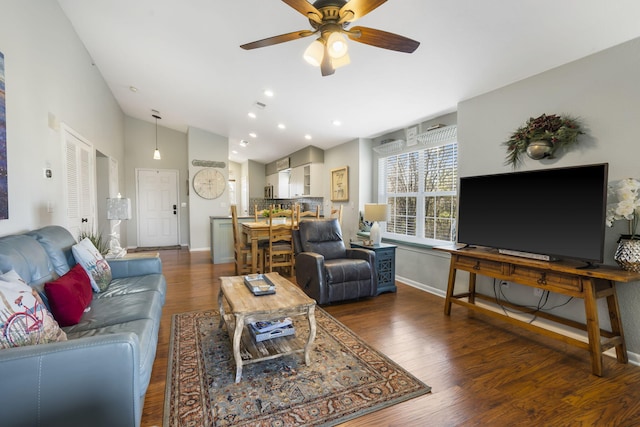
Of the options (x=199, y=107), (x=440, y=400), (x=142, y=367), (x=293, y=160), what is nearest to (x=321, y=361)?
(x=440, y=400)

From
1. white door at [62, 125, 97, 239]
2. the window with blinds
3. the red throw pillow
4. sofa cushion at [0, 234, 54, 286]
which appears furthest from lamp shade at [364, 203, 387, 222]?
white door at [62, 125, 97, 239]

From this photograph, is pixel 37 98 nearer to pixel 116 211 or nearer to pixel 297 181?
pixel 116 211

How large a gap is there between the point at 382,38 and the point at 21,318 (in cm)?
233

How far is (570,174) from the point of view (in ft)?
7.32

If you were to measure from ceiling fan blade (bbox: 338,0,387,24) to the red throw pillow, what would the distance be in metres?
2.33

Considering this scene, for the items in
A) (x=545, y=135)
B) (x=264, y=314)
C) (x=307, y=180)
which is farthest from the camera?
(x=307, y=180)

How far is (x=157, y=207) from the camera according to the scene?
729 cm

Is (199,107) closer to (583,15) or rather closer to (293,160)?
(293,160)

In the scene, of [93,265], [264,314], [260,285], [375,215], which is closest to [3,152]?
[93,265]

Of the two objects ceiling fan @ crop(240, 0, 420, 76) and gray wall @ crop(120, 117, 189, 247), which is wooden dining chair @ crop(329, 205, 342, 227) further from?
gray wall @ crop(120, 117, 189, 247)

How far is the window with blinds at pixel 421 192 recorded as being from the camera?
12.6ft

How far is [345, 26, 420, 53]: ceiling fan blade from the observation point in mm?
1812

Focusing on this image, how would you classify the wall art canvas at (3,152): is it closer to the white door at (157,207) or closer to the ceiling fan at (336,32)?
the ceiling fan at (336,32)

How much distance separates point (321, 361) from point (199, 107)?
4.75 m
